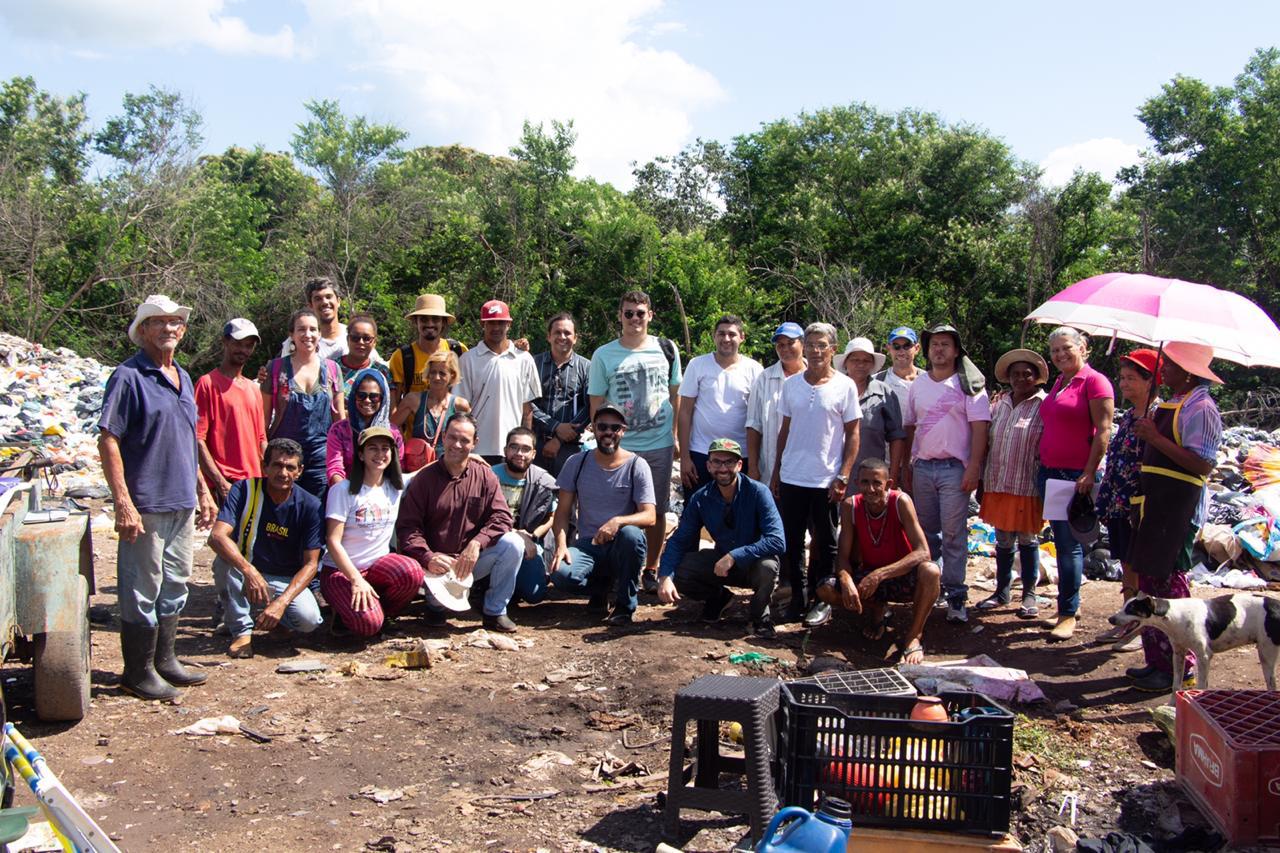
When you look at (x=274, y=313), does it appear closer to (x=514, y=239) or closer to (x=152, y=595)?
(x=514, y=239)

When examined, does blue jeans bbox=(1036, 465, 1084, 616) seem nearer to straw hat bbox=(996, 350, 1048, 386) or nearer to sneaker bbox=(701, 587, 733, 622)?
straw hat bbox=(996, 350, 1048, 386)

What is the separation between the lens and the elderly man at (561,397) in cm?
752

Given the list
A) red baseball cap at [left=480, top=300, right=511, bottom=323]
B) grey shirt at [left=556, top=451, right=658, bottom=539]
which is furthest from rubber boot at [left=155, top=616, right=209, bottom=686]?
red baseball cap at [left=480, top=300, right=511, bottom=323]

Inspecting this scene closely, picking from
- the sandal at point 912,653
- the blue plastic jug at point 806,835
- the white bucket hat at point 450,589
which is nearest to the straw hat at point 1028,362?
the sandal at point 912,653

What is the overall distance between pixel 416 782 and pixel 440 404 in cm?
325

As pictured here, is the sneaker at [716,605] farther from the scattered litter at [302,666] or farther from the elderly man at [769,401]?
the scattered litter at [302,666]

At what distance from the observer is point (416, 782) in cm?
431

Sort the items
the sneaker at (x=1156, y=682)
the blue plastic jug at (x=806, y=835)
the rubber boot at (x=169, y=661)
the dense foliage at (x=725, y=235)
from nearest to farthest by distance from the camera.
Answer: the blue plastic jug at (x=806, y=835) → the rubber boot at (x=169, y=661) → the sneaker at (x=1156, y=682) → the dense foliage at (x=725, y=235)

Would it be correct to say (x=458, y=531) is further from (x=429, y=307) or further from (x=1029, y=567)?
(x=1029, y=567)

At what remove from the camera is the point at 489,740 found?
479cm

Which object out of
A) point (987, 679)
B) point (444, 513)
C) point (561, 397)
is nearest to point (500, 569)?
point (444, 513)

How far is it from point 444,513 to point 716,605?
6.43 ft

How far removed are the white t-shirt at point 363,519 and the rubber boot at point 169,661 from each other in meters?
1.09

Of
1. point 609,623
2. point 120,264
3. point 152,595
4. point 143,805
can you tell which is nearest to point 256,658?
point 152,595
